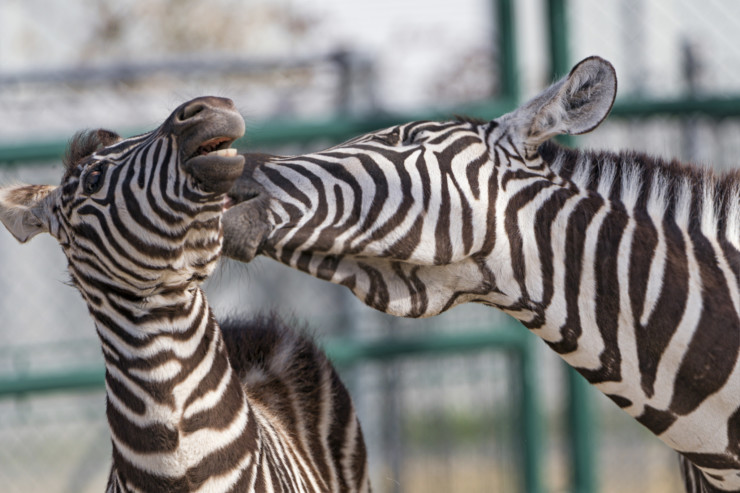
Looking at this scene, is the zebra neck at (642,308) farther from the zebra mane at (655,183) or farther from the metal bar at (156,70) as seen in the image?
the metal bar at (156,70)

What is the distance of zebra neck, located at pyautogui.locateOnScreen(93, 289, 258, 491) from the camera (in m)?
2.27

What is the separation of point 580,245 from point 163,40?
39.7ft

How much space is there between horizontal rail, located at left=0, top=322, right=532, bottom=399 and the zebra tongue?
2.86 meters

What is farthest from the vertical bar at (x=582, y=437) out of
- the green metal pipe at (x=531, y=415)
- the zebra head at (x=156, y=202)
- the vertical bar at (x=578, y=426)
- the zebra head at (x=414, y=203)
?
the zebra head at (x=156, y=202)

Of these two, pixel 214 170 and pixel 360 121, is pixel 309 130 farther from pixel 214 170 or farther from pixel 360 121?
pixel 214 170

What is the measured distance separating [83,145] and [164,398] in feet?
2.57

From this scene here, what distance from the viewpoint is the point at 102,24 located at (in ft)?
40.5

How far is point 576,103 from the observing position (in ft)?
8.07

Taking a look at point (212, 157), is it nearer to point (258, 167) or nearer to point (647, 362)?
point (258, 167)

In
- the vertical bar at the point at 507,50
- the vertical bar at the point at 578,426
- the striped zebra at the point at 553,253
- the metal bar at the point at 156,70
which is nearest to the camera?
→ the striped zebra at the point at 553,253

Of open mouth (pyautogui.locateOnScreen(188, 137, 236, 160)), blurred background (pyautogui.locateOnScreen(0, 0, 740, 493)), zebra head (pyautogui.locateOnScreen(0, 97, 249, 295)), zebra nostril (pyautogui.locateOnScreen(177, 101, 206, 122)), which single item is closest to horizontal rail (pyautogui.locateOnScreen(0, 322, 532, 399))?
blurred background (pyautogui.locateOnScreen(0, 0, 740, 493))

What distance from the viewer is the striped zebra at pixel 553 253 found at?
2381 mm

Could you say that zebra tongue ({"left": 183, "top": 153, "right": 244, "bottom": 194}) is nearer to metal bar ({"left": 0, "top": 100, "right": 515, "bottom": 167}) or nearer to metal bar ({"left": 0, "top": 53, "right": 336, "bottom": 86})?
metal bar ({"left": 0, "top": 100, "right": 515, "bottom": 167})

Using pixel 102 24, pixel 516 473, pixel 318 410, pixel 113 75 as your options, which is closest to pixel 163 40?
pixel 102 24
